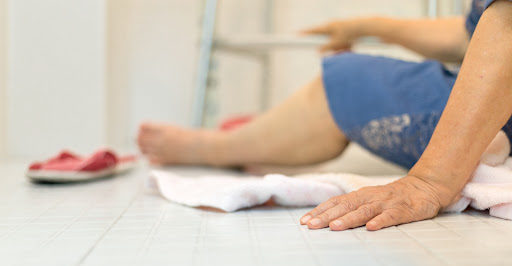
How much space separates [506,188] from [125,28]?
4.55ft

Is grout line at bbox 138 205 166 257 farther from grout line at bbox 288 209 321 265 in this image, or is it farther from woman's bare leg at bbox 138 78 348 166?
woman's bare leg at bbox 138 78 348 166

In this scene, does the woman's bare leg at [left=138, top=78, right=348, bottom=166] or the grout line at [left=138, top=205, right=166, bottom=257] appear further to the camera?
the woman's bare leg at [left=138, top=78, right=348, bottom=166]

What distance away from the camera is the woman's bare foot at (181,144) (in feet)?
3.35

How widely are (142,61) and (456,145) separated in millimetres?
1337

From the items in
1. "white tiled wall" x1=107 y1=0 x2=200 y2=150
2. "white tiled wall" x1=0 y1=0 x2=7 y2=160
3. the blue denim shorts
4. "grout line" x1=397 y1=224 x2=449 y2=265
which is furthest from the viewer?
"white tiled wall" x1=107 y1=0 x2=200 y2=150

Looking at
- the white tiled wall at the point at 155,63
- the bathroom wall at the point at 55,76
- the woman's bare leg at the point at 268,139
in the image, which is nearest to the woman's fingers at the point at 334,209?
the woman's bare leg at the point at 268,139

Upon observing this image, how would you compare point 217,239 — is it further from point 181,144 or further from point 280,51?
point 280,51

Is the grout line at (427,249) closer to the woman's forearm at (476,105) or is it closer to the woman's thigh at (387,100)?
the woman's forearm at (476,105)

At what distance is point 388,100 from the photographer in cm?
71

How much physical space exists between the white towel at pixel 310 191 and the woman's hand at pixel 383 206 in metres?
0.04

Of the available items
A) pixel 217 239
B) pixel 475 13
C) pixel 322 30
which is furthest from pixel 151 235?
pixel 322 30

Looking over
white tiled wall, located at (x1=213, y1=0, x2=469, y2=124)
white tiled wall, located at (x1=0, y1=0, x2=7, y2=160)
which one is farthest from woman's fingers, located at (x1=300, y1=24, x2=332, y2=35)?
white tiled wall, located at (x1=0, y1=0, x2=7, y2=160)

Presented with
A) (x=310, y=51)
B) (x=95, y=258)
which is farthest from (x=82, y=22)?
(x=95, y=258)

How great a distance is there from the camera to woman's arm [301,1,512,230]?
1.57 ft
